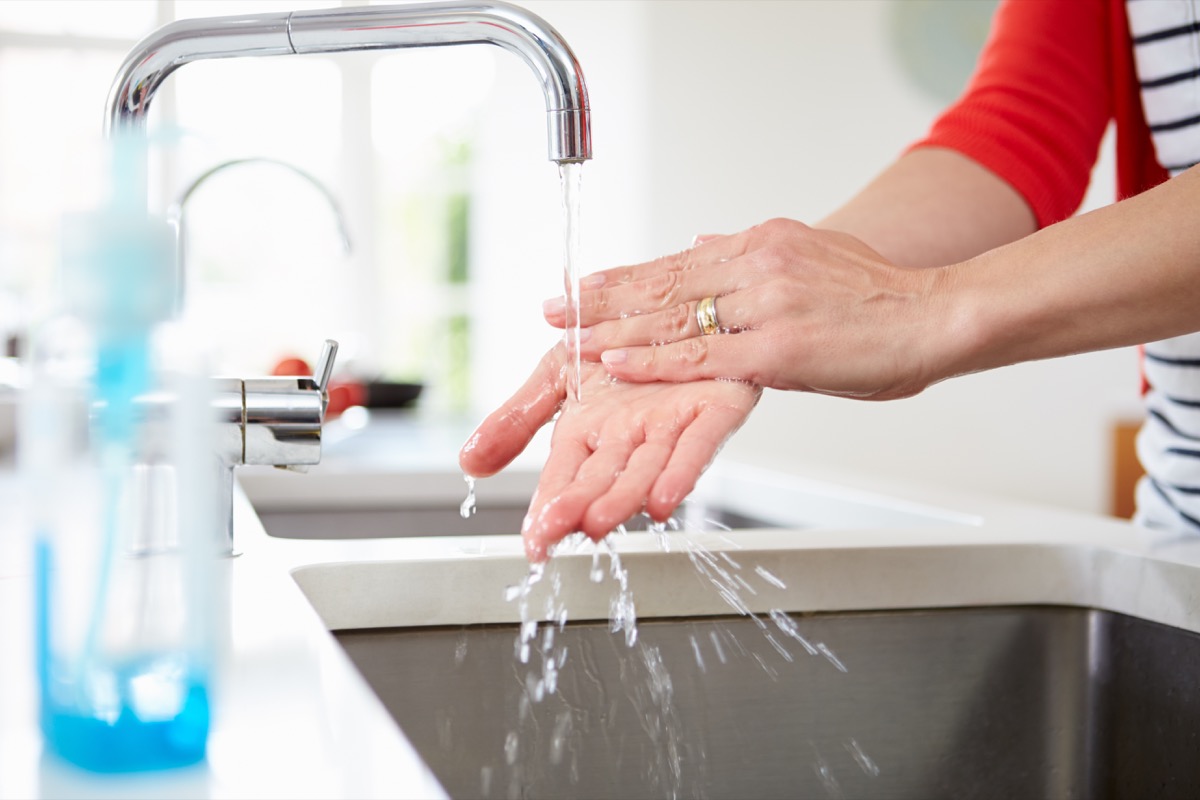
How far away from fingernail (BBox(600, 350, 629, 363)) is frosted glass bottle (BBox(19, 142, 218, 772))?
44cm

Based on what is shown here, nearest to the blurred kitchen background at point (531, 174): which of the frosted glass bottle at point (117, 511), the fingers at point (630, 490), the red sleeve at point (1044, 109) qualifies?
the red sleeve at point (1044, 109)

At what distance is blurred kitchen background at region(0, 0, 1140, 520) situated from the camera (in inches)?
150

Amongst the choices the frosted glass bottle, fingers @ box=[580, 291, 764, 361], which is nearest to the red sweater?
fingers @ box=[580, 291, 764, 361]

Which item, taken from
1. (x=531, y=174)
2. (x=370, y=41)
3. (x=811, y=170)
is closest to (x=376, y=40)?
(x=370, y=41)

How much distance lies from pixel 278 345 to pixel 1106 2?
455 centimetres

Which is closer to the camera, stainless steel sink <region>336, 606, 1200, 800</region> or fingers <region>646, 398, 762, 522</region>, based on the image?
fingers <region>646, 398, 762, 522</region>

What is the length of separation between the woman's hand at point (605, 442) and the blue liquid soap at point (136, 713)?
0.21 meters

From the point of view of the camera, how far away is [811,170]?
3.84 metres

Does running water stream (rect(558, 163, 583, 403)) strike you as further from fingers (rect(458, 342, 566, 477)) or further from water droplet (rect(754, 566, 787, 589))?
water droplet (rect(754, 566, 787, 589))

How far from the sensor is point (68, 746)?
0.41 meters

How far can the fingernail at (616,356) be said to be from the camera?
2.74 ft

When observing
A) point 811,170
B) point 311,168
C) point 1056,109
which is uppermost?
point 311,168

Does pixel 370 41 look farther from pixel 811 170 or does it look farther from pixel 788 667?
pixel 811 170

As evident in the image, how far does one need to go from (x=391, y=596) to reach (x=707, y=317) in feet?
0.91
